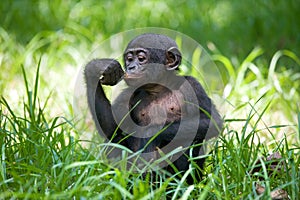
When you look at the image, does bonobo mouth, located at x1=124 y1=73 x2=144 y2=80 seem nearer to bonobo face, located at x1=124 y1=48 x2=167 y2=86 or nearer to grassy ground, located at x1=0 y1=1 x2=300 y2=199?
bonobo face, located at x1=124 y1=48 x2=167 y2=86

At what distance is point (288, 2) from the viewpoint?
847cm

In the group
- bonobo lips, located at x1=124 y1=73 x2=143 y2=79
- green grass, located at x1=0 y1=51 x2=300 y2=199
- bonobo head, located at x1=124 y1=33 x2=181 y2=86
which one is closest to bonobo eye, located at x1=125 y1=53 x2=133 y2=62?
bonobo head, located at x1=124 y1=33 x2=181 y2=86

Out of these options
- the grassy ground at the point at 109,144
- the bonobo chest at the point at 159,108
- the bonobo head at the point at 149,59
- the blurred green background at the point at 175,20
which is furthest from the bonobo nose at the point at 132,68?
the blurred green background at the point at 175,20

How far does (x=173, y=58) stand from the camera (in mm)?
4883

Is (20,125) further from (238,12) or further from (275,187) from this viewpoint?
(238,12)

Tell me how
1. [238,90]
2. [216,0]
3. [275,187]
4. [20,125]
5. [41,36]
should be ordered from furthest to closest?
[216,0], [41,36], [238,90], [20,125], [275,187]

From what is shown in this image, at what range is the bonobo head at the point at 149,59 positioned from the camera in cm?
471

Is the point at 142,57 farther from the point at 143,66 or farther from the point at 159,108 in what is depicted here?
the point at 159,108

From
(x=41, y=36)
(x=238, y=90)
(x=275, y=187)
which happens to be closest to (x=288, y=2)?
(x=238, y=90)

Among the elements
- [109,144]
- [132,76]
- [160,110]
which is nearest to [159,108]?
[160,110]

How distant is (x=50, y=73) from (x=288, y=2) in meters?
3.65

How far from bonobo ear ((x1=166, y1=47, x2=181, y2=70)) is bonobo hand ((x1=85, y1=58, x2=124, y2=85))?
0.45 meters

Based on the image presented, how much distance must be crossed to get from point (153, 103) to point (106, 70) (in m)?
0.47

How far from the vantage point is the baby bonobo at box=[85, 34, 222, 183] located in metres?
4.51
